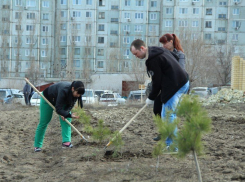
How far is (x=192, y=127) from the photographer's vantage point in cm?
327

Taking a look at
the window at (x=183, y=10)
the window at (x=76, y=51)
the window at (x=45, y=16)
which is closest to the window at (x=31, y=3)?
the window at (x=45, y=16)

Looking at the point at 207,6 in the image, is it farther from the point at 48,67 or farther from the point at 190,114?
the point at 190,114

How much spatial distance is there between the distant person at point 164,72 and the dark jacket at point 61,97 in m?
1.49

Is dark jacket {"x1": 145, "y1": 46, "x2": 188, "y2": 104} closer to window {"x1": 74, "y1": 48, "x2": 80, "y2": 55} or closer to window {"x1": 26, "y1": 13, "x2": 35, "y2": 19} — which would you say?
window {"x1": 74, "y1": 48, "x2": 80, "y2": 55}

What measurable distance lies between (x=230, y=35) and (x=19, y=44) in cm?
3057

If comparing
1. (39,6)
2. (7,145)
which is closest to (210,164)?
(7,145)

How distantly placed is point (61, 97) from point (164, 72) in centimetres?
182

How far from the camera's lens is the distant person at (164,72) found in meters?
4.91

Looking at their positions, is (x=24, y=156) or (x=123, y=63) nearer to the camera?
(x=24, y=156)

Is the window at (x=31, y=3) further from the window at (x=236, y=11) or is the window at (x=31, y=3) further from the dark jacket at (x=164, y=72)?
the dark jacket at (x=164, y=72)

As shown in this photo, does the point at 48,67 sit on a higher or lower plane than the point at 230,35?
lower

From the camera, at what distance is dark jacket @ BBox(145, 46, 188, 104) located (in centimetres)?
490

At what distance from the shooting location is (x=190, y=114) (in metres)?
3.39

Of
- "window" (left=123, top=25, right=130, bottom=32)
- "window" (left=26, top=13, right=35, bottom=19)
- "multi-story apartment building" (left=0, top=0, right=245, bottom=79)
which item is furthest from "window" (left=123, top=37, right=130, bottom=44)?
"window" (left=26, top=13, right=35, bottom=19)
